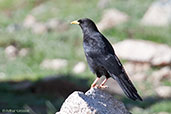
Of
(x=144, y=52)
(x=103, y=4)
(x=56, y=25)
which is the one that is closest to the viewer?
(x=144, y=52)

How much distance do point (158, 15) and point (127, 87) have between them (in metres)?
12.2

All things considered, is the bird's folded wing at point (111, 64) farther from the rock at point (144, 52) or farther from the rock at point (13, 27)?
the rock at point (13, 27)

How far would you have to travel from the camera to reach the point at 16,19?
22.0 m

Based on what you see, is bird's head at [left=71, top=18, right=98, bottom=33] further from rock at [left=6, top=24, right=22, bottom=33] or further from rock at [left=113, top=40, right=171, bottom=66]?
rock at [left=6, top=24, right=22, bottom=33]

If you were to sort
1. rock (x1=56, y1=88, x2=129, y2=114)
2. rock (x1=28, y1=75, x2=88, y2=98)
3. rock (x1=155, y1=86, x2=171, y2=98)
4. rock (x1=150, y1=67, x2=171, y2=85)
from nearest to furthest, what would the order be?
rock (x1=56, y1=88, x2=129, y2=114)
rock (x1=28, y1=75, x2=88, y2=98)
rock (x1=155, y1=86, x2=171, y2=98)
rock (x1=150, y1=67, x2=171, y2=85)

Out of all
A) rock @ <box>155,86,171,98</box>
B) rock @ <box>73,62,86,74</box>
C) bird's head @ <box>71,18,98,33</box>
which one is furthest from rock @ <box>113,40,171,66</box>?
bird's head @ <box>71,18,98,33</box>

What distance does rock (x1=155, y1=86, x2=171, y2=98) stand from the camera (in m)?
11.1

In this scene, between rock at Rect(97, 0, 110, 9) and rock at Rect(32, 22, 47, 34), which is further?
rock at Rect(97, 0, 110, 9)

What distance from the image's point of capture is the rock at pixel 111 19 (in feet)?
55.4

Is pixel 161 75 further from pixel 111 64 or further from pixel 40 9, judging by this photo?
pixel 40 9

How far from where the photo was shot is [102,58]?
5336 mm

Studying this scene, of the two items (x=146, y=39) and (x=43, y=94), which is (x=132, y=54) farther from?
(x=43, y=94)

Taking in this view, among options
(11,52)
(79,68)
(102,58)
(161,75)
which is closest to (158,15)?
(79,68)

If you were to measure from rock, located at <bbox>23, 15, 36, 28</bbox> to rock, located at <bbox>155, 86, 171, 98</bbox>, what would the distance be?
8.53m
